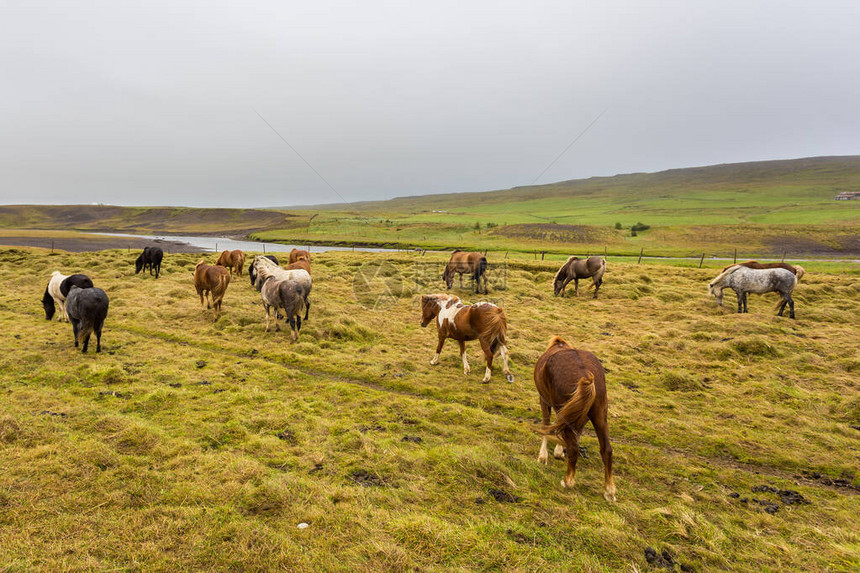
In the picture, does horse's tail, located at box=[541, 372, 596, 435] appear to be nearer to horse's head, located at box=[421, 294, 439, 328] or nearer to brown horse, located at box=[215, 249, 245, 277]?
horse's head, located at box=[421, 294, 439, 328]

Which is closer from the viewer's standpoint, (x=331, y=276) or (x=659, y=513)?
(x=659, y=513)

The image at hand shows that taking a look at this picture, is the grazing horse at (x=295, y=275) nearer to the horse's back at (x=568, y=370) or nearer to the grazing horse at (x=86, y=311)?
the grazing horse at (x=86, y=311)

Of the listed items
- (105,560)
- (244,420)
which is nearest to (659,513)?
(105,560)

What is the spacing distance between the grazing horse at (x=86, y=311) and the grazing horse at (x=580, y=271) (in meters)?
19.6

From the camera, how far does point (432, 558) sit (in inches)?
146

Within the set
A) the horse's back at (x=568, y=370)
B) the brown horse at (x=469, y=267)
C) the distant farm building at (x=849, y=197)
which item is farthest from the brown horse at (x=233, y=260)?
the distant farm building at (x=849, y=197)

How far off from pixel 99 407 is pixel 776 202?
163 m

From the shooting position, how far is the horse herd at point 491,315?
16.8 feet

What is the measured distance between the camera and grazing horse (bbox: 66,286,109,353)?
33.0 feet

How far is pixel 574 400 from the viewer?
16.0 feet

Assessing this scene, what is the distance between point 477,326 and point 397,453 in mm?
4353

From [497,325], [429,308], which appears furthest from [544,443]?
[429,308]

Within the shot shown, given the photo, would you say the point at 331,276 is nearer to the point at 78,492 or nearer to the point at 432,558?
the point at 78,492

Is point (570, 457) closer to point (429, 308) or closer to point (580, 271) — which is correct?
point (429, 308)
